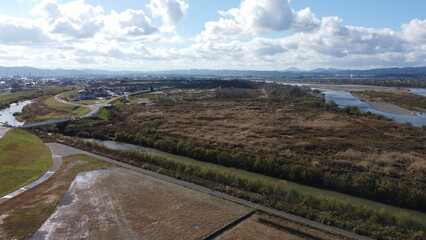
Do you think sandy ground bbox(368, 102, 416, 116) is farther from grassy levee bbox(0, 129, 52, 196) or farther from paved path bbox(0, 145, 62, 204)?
grassy levee bbox(0, 129, 52, 196)

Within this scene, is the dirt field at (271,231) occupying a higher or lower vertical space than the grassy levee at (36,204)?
higher

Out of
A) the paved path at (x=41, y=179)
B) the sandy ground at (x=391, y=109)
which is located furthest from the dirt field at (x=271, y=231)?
the sandy ground at (x=391, y=109)

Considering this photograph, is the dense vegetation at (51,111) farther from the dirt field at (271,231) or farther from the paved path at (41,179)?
the dirt field at (271,231)

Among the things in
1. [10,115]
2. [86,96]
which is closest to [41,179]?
[10,115]

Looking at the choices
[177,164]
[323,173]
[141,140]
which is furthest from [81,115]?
[323,173]

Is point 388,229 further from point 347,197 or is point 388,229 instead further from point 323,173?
point 323,173

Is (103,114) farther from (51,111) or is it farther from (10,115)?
(10,115)
